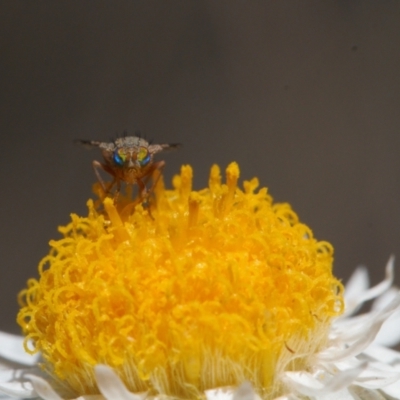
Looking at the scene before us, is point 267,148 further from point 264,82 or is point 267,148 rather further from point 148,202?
point 148,202

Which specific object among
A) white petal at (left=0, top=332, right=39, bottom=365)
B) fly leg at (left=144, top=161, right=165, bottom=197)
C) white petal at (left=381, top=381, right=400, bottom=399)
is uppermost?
fly leg at (left=144, top=161, right=165, bottom=197)

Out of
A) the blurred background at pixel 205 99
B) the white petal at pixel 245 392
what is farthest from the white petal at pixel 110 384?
the blurred background at pixel 205 99

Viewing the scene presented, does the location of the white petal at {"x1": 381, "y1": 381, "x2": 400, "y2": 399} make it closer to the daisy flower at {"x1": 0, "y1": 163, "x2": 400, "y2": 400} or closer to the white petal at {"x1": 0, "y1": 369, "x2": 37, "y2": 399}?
the daisy flower at {"x1": 0, "y1": 163, "x2": 400, "y2": 400}

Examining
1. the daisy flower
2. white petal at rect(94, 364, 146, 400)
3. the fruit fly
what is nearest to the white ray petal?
the daisy flower

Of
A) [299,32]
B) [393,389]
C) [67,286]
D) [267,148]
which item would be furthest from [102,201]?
[299,32]

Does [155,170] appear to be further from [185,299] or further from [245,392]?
[245,392]

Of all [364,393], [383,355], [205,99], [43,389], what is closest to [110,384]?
[43,389]
